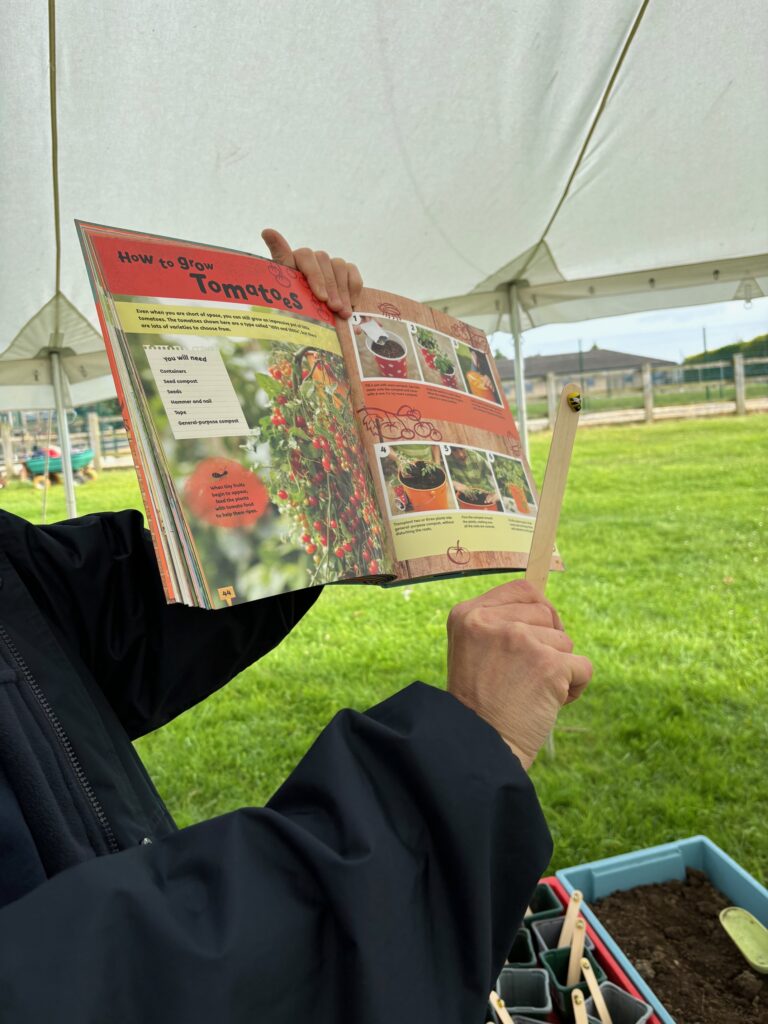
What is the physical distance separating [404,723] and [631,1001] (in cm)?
128

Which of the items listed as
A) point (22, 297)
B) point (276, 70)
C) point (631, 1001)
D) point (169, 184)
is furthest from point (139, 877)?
point (22, 297)

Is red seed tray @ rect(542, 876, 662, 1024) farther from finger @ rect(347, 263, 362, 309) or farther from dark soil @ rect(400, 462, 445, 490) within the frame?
finger @ rect(347, 263, 362, 309)

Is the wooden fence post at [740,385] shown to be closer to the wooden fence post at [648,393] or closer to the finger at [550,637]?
the wooden fence post at [648,393]

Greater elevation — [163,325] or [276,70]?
[276,70]

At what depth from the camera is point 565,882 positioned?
5.82 ft

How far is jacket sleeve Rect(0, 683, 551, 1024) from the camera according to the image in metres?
0.37

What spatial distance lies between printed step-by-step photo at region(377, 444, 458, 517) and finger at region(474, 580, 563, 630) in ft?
0.57

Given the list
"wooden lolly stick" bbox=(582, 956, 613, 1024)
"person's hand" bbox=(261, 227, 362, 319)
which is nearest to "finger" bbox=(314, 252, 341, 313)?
"person's hand" bbox=(261, 227, 362, 319)

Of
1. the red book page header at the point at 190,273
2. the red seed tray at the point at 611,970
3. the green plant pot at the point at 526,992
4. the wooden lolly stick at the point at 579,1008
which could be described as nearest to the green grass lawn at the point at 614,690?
the red seed tray at the point at 611,970

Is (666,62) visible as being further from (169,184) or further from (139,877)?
(139,877)

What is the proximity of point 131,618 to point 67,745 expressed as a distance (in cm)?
25

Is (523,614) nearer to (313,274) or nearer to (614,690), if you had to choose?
(313,274)

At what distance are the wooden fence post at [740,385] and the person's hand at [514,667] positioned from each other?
10628mm

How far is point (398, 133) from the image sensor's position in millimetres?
1782
